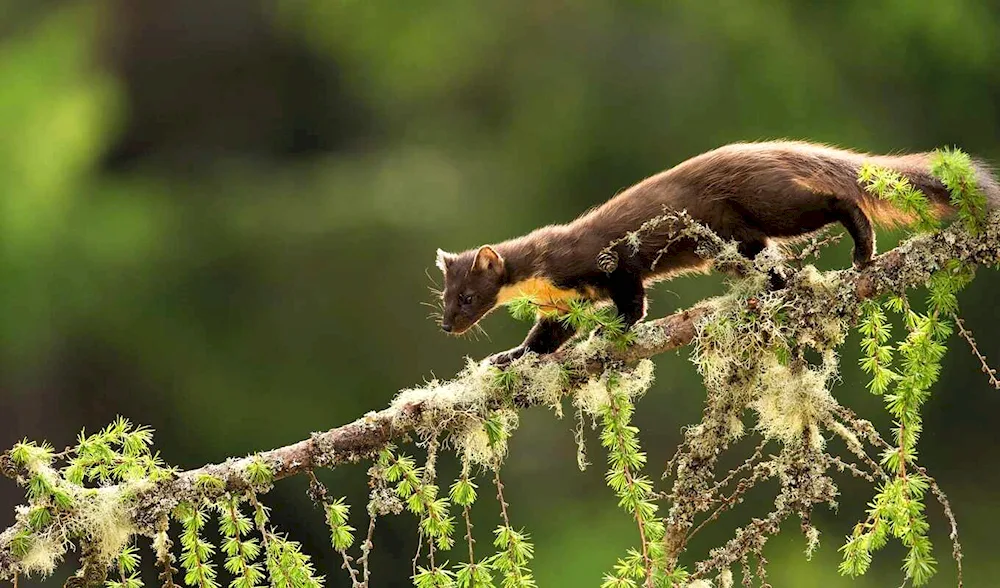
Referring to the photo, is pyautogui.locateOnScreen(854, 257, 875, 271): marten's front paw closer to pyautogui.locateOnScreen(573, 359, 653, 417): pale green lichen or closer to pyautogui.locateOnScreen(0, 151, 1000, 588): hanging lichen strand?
pyautogui.locateOnScreen(0, 151, 1000, 588): hanging lichen strand

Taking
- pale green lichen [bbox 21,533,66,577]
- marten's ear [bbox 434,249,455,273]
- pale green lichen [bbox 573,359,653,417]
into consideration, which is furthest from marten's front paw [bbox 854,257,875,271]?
pale green lichen [bbox 21,533,66,577]

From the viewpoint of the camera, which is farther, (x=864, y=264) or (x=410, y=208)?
(x=410, y=208)

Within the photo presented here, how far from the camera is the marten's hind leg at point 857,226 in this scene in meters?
2.84

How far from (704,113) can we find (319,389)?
313 centimetres

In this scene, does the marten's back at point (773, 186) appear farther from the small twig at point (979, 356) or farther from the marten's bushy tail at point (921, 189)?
the small twig at point (979, 356)

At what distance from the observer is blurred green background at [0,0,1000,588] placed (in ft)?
26.4

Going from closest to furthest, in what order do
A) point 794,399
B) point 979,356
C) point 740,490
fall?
1. point 979,356
2. point 740,490
3. point 794,399

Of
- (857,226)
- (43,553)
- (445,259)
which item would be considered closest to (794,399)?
(857,226)

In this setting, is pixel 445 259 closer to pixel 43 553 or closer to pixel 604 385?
pixel 604 385

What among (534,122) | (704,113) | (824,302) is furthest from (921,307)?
(824,302)

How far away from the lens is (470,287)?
11.5 ft

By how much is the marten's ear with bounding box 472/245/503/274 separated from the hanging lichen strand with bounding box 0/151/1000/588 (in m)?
0.81

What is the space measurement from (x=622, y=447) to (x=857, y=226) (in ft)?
2.88

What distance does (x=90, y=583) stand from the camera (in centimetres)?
260
